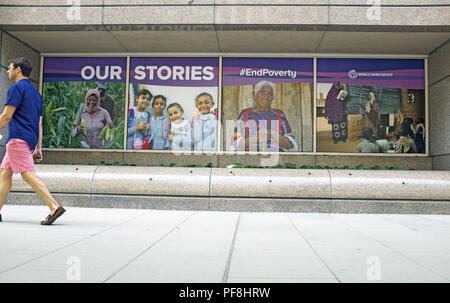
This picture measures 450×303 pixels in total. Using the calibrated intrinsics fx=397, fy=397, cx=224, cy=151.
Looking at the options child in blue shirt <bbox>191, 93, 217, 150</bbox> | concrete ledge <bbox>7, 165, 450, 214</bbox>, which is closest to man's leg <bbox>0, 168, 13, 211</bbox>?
concrete ledge <bbox>7, 165, 450, 214</bbox>

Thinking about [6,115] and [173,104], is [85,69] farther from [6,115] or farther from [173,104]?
[6,115]

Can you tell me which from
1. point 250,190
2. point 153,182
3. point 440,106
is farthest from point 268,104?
point 440,106

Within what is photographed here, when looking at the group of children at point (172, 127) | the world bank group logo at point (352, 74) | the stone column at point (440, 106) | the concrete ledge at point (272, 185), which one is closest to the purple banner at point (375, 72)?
the world bank group logo at point (352, 74)

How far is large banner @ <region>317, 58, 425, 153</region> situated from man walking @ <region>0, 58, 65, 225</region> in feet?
20.1

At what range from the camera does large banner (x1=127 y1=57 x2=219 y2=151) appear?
9.30 meters

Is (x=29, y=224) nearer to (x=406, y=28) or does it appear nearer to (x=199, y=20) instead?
(x=199, y=20)

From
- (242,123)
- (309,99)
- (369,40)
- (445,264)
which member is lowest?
(445,264)

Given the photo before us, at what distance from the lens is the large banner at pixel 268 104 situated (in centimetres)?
916

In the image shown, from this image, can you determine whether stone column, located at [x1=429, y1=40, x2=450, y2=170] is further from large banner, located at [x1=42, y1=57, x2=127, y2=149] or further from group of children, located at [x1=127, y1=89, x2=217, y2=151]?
large banner, located at [x1=42, y1=57, x2=127, y2=149]

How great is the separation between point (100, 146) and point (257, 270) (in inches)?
290

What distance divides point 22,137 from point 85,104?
4.82 m

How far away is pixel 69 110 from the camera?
9.47 m

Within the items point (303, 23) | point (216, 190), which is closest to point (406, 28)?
point (303, 23)

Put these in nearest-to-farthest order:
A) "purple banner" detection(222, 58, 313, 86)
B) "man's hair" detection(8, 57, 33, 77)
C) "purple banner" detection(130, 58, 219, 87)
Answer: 1. "man's hair" detection(8, 57, 33, 77)
2. "purple banner" detection(222, 58, 313, 86)
3. "purple banner" detection(130, 58, 219, 87)
